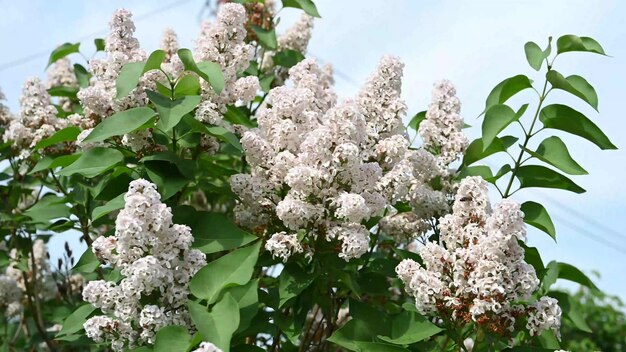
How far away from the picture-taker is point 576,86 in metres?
2.93

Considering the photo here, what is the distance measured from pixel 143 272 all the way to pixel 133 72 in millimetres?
672

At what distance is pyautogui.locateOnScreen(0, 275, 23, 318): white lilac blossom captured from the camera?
4.91 meters

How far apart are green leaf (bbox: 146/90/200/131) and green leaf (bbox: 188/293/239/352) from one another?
1.86ft

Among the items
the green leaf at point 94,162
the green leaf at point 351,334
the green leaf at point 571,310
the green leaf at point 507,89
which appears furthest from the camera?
the green leaf at point 571,310

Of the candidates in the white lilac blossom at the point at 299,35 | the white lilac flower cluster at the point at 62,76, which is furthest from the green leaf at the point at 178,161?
the white lilac flower cluster at the point at 62,76

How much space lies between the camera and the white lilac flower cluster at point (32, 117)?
371 centimetres

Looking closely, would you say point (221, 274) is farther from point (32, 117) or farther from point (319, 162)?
point (32, 117)

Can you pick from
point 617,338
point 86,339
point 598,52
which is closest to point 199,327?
point 86,339

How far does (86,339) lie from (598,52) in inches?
75.7

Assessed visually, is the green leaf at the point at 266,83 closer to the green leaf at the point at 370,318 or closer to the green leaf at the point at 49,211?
the green leaf at the point at 49,211

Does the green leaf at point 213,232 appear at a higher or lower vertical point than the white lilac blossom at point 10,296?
higher

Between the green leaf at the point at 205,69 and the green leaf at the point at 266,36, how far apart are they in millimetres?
1110

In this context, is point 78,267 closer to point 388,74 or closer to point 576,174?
point 388,74

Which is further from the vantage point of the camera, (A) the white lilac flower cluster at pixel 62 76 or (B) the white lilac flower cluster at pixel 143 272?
(A) the white lilac flower cluster at pixel 62 76
